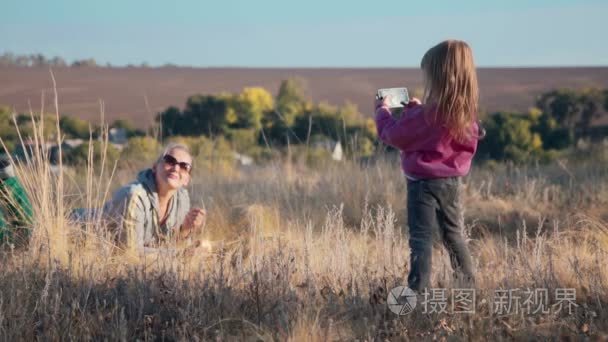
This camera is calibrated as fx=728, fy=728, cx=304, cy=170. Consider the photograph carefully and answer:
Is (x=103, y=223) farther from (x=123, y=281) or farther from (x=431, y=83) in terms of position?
(x=431, y=83)

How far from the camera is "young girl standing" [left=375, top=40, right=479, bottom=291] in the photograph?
3.70 m

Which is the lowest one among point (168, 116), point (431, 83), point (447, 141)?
point (168, 116)

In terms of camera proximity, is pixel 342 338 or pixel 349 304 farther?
pixel 349 304

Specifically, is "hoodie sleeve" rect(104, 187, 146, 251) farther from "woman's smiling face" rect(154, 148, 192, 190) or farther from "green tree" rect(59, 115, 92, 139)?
Answer: "green tree" rect(59, 115, 92, 139)

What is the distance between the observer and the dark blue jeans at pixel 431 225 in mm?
3727

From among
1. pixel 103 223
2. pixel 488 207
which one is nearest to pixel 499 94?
pixel 488 207

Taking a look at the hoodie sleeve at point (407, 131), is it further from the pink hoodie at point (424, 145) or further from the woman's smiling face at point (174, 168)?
the woman's smiling face at point (174, 168)

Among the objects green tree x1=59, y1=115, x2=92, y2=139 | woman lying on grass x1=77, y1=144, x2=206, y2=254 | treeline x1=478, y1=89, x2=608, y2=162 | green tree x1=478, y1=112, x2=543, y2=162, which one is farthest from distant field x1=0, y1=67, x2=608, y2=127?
woman lying on grass x1=77, y1=144, x2=206, y2=254

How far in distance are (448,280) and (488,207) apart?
3647 mm

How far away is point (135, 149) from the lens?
49.0 ft

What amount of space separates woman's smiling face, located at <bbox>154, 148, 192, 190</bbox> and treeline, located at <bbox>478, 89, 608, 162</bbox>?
13.7m

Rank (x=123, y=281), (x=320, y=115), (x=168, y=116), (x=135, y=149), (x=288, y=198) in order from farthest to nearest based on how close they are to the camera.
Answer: (x=168, y=116) < (x=320, y=115) < (x=135, y=149) < (x=288, y=198) < (x=123, y=281)

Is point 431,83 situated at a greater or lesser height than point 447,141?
greater

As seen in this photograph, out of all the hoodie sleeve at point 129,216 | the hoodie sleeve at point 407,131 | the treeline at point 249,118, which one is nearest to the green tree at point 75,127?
the treeline at point 249,118
